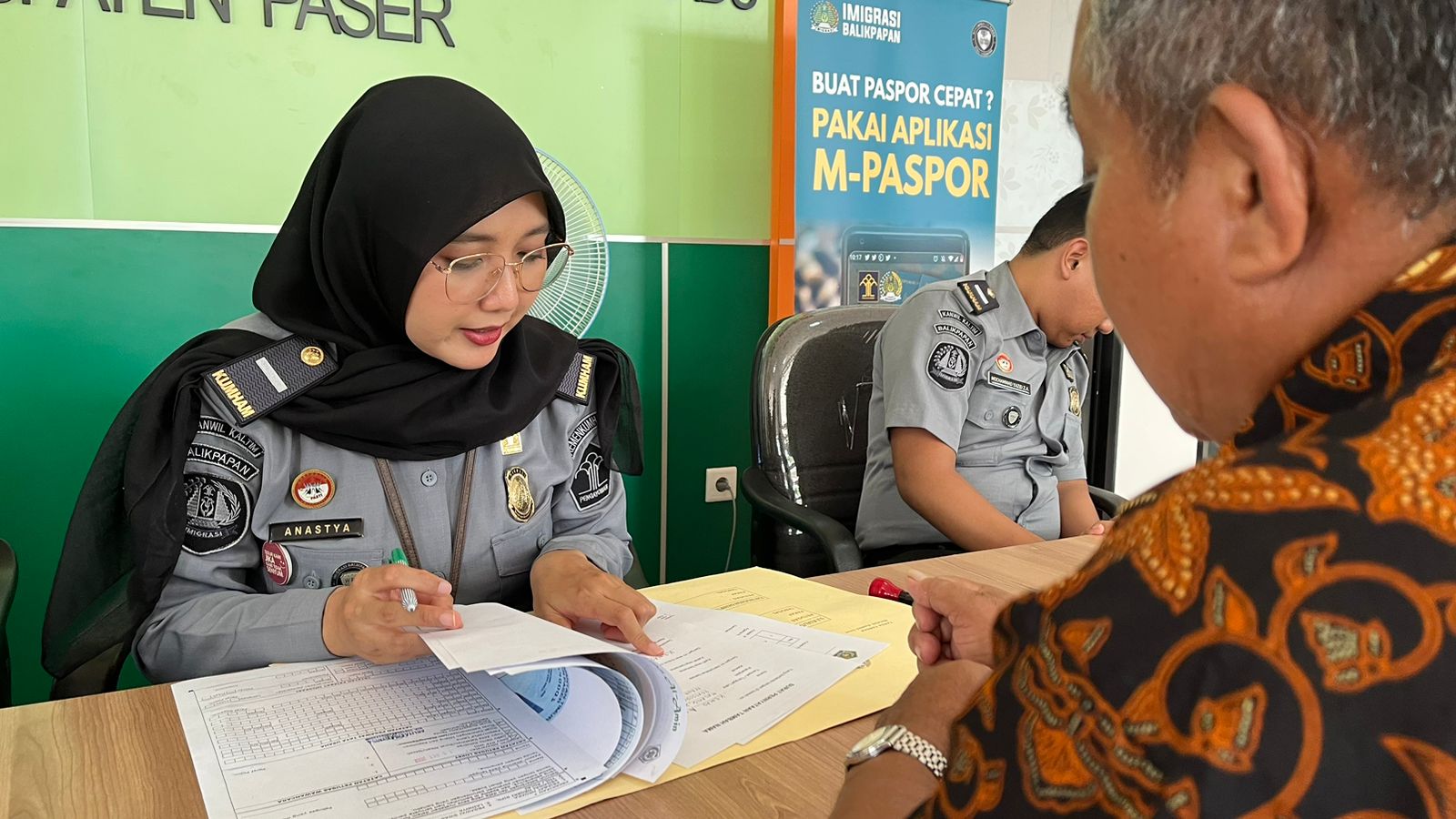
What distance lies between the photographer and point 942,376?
72.1 inches

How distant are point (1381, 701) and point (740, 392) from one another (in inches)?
110

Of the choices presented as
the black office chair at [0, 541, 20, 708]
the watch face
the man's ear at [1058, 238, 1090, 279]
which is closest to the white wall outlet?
the man's ear at [1058, 238, 1090, 279]

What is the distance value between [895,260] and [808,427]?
1.31 metres

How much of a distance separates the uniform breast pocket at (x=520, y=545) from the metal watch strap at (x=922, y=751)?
2.62 ft

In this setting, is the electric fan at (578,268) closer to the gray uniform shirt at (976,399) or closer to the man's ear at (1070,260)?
the gray uniform shirt at (976,399)

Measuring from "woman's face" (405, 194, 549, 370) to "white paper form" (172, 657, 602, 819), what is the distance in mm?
482

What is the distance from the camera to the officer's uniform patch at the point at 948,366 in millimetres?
1825

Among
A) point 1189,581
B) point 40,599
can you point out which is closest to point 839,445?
point 1189,581

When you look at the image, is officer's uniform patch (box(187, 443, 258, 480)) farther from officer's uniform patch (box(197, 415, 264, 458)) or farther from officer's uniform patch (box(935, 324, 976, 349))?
officer's uniform patch (box(935, 324, 976, 349))

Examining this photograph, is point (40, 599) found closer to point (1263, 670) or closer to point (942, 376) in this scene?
point (942, 376)

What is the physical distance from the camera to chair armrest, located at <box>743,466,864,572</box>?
1.61m

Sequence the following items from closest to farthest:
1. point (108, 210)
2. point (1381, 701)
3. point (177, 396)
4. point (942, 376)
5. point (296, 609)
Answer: point (1381, 701), point (296, 609), point (177, 396), point (942, 376), point (108, 210)

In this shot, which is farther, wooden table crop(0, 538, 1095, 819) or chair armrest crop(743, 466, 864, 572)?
chair armrest crop(743, 466, 864, 572)

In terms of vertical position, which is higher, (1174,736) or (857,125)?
(857,125)
